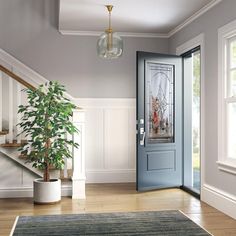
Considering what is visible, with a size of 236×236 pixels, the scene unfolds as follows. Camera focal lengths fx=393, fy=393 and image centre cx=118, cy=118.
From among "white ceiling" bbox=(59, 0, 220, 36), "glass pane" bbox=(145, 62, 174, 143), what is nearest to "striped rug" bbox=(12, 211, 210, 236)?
"glass pane" bbox=(145, 62, 174, 143)

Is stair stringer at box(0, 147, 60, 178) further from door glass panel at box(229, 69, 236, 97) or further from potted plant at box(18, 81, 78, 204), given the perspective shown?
door glass panel at box(229, 69, 236, 97)

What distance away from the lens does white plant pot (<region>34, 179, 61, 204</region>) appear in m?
4.92

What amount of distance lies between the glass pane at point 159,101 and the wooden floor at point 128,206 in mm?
870

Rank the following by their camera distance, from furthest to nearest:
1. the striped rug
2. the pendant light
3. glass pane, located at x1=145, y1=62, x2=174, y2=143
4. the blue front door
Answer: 1. glass pane, located at x1=145, y1=62, x2=174, y2=143
2. the blue front door
3. the pendant light
4. the striped rug

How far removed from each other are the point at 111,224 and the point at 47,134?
5.10ft

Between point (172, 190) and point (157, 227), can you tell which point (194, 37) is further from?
point (157, 227)

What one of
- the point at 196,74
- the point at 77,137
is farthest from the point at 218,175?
the point at 196,74

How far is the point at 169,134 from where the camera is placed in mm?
5996

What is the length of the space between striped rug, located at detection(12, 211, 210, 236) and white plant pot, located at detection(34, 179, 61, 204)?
0.62 meters

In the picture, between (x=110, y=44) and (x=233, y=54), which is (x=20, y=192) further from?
(x=233, y=54)

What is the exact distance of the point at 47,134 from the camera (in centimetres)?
497

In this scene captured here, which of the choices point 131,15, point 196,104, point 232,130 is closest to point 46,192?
point 232,130

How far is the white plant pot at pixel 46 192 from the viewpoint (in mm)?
4922

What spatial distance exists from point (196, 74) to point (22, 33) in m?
3.45
